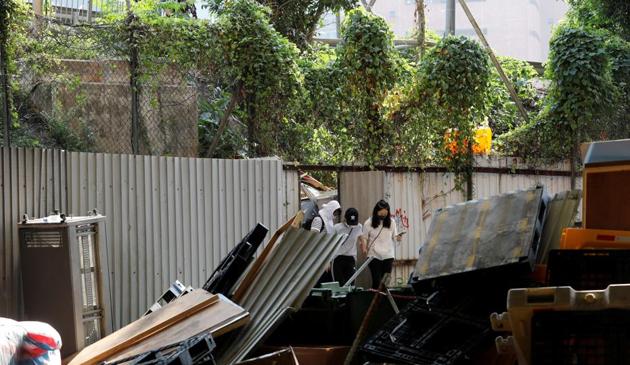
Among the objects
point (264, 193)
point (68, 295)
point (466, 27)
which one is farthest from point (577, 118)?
point (466, 27)

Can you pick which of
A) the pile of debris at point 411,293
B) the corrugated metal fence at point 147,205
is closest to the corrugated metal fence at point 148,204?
the corrugated metal fence at point 147,205

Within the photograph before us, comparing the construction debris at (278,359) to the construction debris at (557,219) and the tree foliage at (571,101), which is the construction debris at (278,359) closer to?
the construction debris at (557,219)

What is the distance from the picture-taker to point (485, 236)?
8172mm

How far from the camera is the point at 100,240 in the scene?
961 cm

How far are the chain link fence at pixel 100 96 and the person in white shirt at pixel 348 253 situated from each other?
2.42 meters

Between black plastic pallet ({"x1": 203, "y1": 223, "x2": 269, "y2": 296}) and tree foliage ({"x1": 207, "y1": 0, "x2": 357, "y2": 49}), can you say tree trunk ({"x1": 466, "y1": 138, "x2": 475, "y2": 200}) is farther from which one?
black plastic pallet ({"x1": 203, "y1": 223, "x2": 269, "y2": 296})

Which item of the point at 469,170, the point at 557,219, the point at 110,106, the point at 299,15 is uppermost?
the point at 299,15

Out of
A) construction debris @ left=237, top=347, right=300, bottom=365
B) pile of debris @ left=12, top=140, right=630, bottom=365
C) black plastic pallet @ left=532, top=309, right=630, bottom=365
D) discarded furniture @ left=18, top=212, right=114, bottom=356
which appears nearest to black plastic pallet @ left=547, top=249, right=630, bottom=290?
pile of debris @ left=12, top=140, right=630, bottom=365

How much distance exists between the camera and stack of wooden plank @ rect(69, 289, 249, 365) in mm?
7641

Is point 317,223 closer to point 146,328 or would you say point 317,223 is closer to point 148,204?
point 148,204

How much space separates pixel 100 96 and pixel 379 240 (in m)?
4.38

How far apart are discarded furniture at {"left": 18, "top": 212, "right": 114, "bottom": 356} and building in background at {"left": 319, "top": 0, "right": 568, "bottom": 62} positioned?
54.4 m

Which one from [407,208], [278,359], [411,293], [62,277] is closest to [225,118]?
[407,208]

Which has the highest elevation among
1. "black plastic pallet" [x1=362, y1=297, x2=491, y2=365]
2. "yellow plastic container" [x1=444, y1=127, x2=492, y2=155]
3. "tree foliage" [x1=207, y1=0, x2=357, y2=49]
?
"tree foliage" [x1=207, y1=0, x2=357, y2=49]
